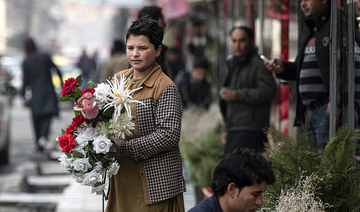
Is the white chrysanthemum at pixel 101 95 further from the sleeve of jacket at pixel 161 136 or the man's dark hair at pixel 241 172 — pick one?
the man's dark hair at pixel 241 172

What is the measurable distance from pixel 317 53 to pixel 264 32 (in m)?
3.73

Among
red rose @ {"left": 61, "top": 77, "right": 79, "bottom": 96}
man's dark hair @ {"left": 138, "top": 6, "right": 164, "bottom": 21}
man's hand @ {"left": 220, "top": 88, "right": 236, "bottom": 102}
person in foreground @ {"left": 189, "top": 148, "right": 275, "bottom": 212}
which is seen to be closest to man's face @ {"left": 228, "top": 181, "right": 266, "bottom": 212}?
person in foreground @ {"left": 189, "top": 148, "right": 275, "bottom": 212}

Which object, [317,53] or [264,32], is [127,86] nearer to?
[317,53]

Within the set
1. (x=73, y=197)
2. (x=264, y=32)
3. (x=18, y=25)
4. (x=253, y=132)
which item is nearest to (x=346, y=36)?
(x=253, y=132)

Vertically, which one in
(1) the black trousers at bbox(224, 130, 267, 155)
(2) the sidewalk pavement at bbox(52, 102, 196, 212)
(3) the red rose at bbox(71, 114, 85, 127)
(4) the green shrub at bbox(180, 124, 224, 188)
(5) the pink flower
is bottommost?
(2) the sidewalk pavement at bbox(52, 102, 196, 212)

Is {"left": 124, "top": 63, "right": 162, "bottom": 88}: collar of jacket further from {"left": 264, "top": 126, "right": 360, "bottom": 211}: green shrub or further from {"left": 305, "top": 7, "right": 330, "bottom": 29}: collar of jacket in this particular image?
{"left": 305, "top": 7, "right": 330, "bottom": 29}: collar of jacket

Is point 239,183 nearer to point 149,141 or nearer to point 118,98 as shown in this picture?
point 149,141

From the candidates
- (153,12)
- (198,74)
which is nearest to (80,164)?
(153,12)

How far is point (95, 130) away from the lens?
12.3ft

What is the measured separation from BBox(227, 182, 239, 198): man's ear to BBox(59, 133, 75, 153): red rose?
91 cm

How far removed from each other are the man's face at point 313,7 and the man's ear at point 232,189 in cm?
215

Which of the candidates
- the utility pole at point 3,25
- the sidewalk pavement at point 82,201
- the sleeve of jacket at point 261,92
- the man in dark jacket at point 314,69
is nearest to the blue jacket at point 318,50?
the man in dark jacket at point 314,69

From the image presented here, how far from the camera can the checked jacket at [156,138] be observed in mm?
3799

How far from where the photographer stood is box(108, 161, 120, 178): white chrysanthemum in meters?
3.72
